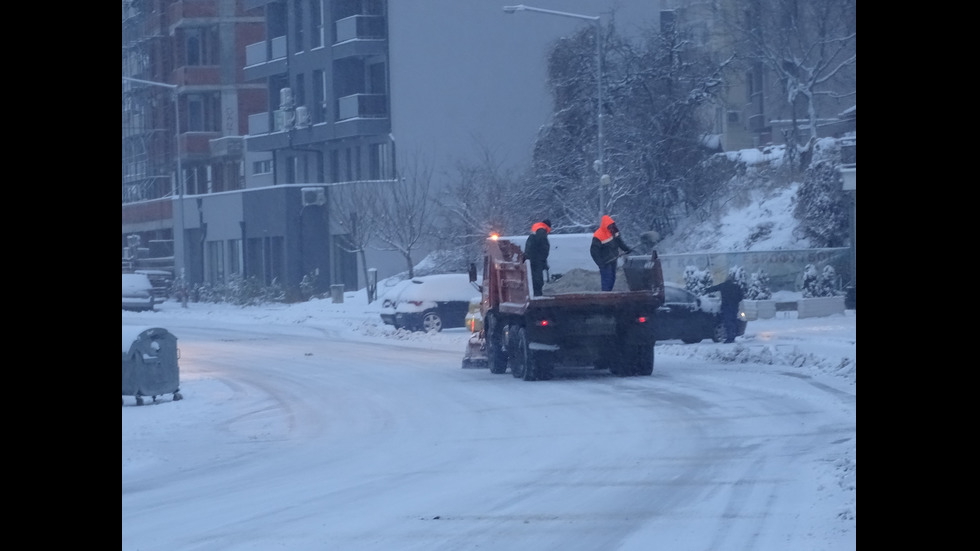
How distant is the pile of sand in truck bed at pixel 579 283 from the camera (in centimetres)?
1934

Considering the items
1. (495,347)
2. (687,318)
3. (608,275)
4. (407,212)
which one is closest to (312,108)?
(407,212)

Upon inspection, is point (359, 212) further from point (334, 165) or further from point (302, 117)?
point (302, 117)

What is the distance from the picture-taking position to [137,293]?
45125mm

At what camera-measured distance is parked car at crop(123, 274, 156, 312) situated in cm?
4497

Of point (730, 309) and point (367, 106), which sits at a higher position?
point (367, 106)

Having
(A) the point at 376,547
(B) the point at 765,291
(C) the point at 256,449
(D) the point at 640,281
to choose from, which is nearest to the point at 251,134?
(B) the point at 765,291

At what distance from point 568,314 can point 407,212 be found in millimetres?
27404

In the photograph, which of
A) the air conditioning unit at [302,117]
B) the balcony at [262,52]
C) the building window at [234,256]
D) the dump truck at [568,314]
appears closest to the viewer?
the dump truck at [568,314]

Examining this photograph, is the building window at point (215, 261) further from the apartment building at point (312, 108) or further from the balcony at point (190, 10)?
the balcony at point (190, 10)

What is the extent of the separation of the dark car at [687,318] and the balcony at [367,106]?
83.3 feet

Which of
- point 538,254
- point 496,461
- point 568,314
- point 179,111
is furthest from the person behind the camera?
point 179,111

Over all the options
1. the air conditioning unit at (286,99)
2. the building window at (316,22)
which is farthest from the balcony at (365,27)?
the air conditioning unit at (286,99)
